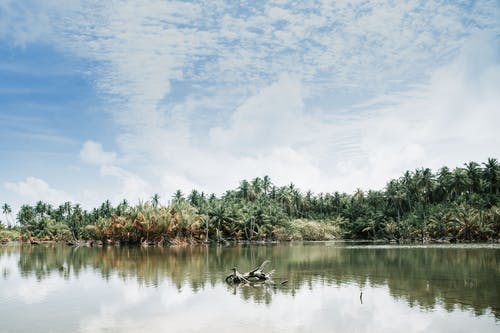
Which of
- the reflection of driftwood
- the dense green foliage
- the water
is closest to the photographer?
the water

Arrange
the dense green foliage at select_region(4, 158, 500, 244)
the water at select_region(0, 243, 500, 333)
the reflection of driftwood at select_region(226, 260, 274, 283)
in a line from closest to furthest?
the water at select_region(0, 243, 500, 333), the reflection of driftwood at select_region(226, 260, 274, 283), the dense green foliage at select_region(4, 158, 500, 244)

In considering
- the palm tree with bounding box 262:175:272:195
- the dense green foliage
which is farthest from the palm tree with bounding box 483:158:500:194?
the palm tree with bounding box 262:175:272:195

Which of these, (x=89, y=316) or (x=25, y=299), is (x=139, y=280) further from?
(x=89, y=316)

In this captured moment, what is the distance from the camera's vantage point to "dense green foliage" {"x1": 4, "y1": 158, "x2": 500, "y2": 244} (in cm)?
8950

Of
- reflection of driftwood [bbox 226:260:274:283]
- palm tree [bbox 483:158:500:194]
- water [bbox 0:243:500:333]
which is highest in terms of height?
palm tree [bbox 483:158:500:194]

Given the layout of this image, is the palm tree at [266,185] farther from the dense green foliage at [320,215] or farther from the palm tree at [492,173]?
the palm tree at [492,173]

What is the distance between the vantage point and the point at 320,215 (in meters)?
129

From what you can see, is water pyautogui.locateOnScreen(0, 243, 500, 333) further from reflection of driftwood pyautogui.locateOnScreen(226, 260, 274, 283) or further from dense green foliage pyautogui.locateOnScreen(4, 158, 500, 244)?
dense green foliage pyautogui.locateOnScreen(4, 158, 500, 244)

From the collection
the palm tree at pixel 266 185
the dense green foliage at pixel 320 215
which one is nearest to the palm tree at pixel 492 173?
the dense green foliage at pixel 320 215

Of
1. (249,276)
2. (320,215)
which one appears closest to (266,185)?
(320,215)

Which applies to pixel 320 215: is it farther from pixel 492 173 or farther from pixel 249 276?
pixel 249 276

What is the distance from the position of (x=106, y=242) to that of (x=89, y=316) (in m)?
79.0

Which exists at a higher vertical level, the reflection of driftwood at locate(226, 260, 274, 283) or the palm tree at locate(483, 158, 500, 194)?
the palm tree at locate(483, 158, 500, 194)

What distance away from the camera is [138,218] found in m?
89.0
